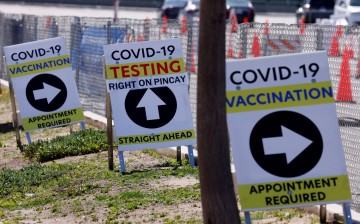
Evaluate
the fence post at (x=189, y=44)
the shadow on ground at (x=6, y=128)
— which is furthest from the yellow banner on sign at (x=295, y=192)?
the shadow on ground at (x=6, y=128)

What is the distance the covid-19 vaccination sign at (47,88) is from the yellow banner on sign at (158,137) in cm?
258

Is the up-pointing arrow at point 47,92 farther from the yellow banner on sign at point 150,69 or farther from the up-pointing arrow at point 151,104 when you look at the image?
the up-pointing arrow at point 151,104

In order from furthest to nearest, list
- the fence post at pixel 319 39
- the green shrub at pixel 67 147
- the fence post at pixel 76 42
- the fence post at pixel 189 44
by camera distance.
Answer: the fence post at pixel 76 42 → the fence post at pixel 189 44 → the green shrub at pixel 67 147 → the fence post at pixel 319 39

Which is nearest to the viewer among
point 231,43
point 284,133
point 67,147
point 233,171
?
point 284,133

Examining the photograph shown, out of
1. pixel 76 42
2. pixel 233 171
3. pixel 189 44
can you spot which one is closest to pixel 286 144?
pixel 233 171

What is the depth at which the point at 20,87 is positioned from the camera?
45.5 feet

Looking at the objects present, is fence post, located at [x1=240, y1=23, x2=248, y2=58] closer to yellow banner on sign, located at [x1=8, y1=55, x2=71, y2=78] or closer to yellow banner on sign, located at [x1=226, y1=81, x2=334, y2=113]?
yellow banner on sign, located at [x1=8, y1=55, x2=71, y2=78]

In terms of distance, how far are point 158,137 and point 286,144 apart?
12.0ft

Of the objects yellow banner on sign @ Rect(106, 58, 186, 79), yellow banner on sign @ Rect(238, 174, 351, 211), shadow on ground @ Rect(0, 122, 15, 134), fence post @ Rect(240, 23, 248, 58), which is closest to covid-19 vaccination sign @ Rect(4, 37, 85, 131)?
yellow banner on sign @ Rect(106, 58, 186, 79)

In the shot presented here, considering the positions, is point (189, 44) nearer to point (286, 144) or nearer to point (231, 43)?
point (231, 43)

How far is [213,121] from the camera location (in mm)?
7145

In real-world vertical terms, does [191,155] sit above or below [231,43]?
below

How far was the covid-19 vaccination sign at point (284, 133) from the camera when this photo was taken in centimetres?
768

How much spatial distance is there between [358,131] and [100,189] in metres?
2.56
